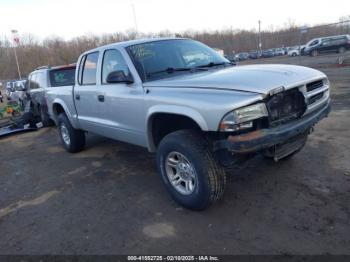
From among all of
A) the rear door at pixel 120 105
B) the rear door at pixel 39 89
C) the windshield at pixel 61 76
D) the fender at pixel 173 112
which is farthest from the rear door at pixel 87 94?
the rear door at pixel 39 89

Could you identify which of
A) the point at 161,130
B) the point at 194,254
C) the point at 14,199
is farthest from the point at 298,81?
the point at 14,199

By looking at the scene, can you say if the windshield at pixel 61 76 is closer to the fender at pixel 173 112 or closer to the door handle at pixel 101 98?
the door handle at pixel 101 98

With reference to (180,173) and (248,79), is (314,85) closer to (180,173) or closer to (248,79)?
(248,79)

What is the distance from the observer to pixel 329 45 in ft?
109

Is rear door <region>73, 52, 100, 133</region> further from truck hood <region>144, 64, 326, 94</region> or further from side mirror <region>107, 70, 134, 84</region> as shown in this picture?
truck hood <region>144, 64, 326, 94</region>

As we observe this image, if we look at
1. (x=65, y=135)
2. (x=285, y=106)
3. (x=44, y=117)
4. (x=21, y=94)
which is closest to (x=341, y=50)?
(x=21, y=94)

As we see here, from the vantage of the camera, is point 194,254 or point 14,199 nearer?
point 194,254

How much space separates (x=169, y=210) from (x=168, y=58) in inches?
77.5

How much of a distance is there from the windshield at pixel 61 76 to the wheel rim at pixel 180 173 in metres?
6.22

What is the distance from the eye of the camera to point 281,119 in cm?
326

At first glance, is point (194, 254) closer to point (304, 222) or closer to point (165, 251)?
point (165, 251)

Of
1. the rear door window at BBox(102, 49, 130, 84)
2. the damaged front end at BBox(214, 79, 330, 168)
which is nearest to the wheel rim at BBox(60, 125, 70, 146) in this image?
the rear door window at BBox(102, 49, 130, 84)

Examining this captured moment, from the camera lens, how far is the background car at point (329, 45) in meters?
32.2

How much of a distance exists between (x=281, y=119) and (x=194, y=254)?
5.12ft
